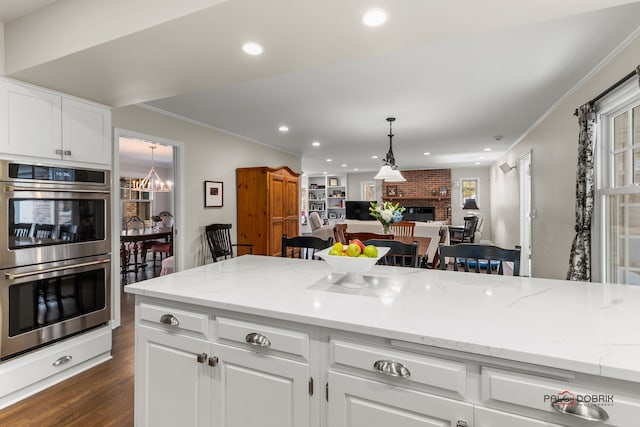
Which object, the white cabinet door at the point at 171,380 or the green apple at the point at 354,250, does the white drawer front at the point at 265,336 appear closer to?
the white cabinet door at the point at 171,380

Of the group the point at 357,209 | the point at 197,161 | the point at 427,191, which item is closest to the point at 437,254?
the point at 197,161

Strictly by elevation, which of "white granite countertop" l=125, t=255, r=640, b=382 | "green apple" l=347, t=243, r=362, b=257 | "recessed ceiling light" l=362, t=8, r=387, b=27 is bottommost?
"white granite countertop" l=125, t=255, r=640, b=382

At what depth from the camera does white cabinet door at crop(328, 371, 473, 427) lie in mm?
983

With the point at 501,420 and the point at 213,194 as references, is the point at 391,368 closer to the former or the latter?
the point at 501,420

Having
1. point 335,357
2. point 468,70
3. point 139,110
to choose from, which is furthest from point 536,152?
point 139,110

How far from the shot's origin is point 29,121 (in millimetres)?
2193

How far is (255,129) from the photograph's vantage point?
4.84 meters

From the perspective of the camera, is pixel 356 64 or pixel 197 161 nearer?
pixel 356 64

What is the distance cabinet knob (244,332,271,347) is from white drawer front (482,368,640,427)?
0.76 metres

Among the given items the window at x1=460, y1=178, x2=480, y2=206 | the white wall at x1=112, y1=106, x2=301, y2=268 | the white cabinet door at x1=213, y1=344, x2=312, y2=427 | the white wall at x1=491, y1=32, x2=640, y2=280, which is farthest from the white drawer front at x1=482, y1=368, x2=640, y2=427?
the window at x1=460, y1=178, x2=480, y2=206

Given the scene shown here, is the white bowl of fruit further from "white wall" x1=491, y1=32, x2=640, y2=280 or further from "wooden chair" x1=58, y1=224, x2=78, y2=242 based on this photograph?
"white wall" x1=491, y1=32, x2=640, y2=280

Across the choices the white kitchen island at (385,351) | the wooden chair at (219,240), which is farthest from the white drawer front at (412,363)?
the wooden chair at (219,240)

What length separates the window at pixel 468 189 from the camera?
9.88 m

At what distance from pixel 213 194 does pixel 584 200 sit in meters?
4.32
